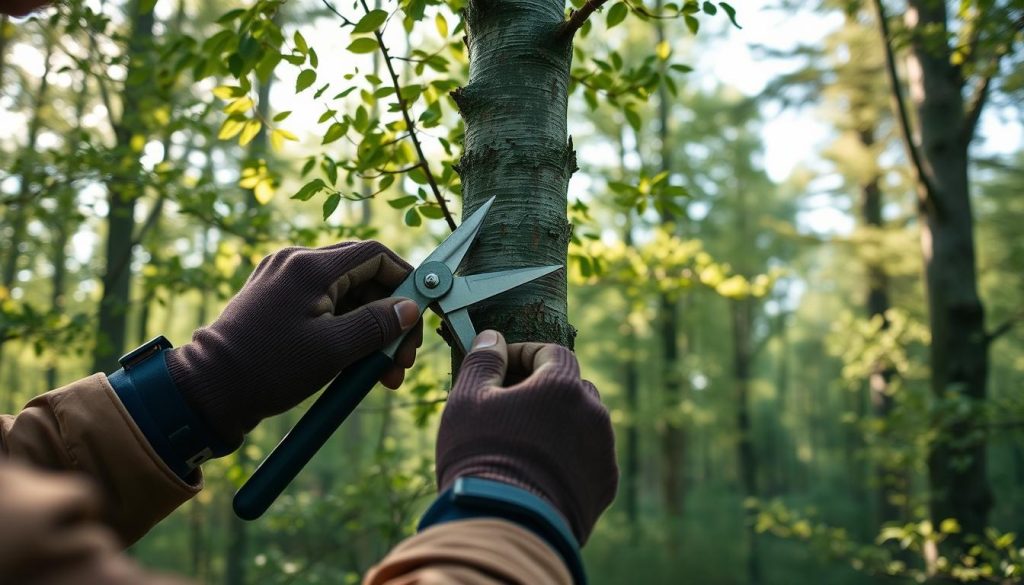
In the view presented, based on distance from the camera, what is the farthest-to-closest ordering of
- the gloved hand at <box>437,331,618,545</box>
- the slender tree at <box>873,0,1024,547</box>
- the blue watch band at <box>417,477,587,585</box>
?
the slender tree at <box>873,0,1024,547</box> < the gloved hand at <box>437,331,618,545</box> < the blue watch band at <box>417,477,587,585</box>

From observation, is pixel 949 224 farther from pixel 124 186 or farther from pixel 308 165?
pixel 124 186

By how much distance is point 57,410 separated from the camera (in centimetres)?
144

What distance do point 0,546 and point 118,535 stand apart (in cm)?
109

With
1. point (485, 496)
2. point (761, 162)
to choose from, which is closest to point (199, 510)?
point (485, 496)

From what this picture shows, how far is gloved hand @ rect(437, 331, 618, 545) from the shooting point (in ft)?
3.74

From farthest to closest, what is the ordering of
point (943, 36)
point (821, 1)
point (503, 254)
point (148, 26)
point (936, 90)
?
point (148, 26) → point (821, 1) → point (936, 90) → point (943, 36) → point (503, 254)

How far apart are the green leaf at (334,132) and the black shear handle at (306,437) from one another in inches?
34.3

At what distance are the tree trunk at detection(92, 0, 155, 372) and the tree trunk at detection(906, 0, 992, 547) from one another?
5.77 metres

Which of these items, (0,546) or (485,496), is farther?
(485,496)

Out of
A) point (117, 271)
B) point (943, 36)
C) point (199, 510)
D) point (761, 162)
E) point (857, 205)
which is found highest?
point (761, 162)

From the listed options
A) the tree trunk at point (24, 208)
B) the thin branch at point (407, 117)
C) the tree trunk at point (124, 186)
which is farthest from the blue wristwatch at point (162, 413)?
the tree trunk at point (24, 208)

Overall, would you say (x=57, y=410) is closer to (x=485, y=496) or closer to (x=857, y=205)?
(x=485, y=496)

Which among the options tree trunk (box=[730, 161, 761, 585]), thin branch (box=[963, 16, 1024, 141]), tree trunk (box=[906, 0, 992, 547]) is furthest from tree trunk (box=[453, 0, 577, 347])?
tree trunk (box=[730, 161, 761, 585])

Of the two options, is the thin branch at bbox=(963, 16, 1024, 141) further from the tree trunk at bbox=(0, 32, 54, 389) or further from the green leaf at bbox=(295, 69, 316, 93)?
the tree trunk at bbox=(0, 32, 54, 389)
